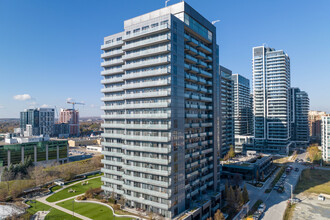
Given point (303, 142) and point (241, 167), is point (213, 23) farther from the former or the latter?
point (303, 142)

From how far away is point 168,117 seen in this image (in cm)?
5722

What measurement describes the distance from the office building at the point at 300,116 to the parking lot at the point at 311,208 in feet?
435

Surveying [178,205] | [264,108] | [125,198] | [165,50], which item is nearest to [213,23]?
[165,50]

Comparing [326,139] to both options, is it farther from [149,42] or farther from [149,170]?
[149,42]

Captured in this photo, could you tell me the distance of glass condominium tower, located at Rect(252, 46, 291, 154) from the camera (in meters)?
164

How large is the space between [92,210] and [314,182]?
96676mm

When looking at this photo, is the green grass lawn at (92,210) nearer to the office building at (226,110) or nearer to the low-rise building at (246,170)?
the low-rise building at (246,170)

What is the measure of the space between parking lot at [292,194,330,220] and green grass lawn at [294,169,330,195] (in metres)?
6.62

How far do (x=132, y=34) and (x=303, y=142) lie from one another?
19511cm

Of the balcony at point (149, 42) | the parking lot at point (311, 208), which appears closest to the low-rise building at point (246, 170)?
the parking lot at point (311, 208)

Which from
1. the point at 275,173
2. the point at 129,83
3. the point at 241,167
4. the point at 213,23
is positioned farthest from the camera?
the point at 275,173

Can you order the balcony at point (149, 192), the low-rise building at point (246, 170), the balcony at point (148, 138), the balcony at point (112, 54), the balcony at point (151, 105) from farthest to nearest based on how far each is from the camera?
the low-rise building at point (246, 170) → the balcony at point (112, 54) → the balcony at point (151, 105) → the balcony at point (148, 138) → the balcony at point (149, 192)

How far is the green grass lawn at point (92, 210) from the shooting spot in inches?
2413

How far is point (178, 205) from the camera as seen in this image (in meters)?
59.8
